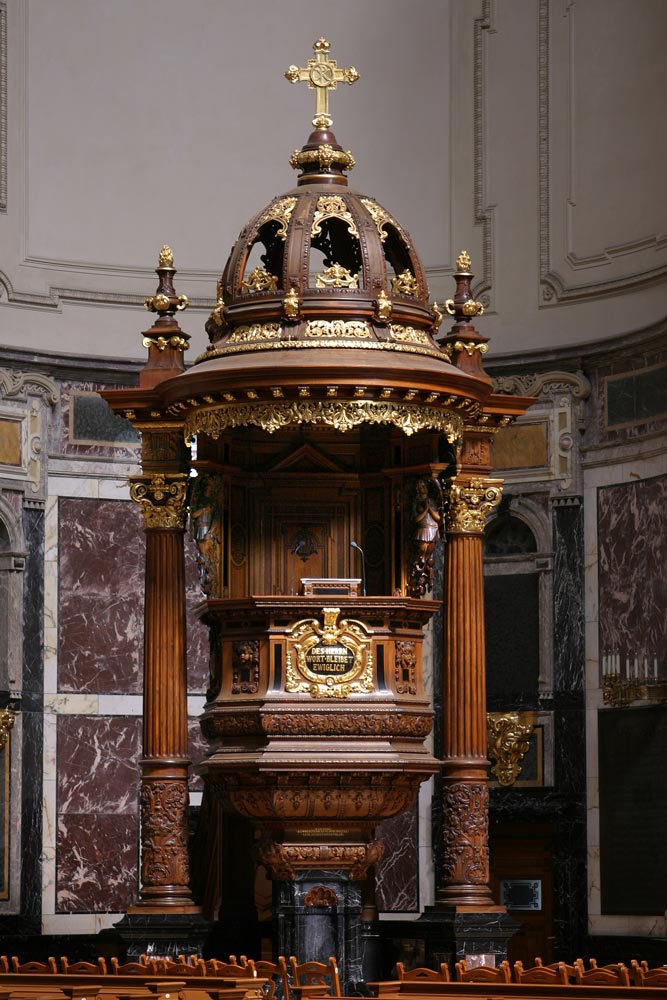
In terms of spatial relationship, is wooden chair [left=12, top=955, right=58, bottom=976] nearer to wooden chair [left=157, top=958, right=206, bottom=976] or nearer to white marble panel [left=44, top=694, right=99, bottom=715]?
wooden chair [left=157, top=958, right=206, bottom=976]

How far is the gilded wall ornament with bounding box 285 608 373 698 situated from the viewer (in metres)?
16.0

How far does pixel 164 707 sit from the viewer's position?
652 inches

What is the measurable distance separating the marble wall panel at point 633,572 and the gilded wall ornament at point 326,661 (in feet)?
13.0

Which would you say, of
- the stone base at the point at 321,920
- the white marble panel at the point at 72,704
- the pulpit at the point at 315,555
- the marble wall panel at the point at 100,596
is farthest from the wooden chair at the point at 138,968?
the marble wall panel at the point at 100,596

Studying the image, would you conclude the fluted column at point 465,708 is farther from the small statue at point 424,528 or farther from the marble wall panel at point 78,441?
the marble wall panel at point 78,441

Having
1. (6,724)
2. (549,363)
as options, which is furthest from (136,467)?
(549,363)

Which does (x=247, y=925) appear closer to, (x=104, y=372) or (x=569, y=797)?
(x=569, y=797)

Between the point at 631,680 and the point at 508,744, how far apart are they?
157cm

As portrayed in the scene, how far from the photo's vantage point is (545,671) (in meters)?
20.0

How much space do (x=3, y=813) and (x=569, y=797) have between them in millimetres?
5273

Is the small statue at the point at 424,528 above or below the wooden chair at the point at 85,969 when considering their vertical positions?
above

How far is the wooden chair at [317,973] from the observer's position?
46.3 ft

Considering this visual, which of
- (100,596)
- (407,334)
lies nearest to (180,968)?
(407,334)

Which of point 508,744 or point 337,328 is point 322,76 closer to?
point 337,328
